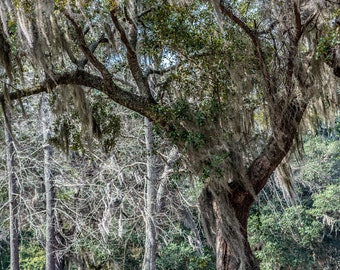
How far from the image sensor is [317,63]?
11.9 feet

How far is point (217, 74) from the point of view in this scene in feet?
13.5

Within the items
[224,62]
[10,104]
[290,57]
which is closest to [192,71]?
[224,62]

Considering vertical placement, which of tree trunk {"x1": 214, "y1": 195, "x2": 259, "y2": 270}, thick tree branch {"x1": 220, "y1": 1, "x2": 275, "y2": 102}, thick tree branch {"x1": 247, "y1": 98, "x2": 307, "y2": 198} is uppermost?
thick tree branch {"x1": 220, "y1": 1, "x2": 275, "y2": 102}

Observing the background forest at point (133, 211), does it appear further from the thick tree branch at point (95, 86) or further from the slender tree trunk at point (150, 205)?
the thick tree branch at point (95, 86)

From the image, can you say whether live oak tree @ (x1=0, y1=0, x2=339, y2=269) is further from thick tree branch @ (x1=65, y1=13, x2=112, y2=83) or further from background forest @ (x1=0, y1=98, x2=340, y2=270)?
background forest @ (x1=0, y1=98, x2=340, y2=270)

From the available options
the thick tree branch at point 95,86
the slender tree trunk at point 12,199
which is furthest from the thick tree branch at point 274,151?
the slender tree trunk at point 12,199

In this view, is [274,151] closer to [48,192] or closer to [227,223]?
[227,223]

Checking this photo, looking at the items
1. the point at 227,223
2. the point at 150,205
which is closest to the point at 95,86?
the point at 227,223

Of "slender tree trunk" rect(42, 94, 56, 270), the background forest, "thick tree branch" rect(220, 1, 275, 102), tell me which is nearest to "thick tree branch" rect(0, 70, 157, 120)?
the background forest

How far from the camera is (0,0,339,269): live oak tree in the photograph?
368cm

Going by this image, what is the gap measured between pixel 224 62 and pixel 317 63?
2.87 ft

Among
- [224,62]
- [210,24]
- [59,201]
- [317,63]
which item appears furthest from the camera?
[59,201]

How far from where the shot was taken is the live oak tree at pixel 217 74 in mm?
3676

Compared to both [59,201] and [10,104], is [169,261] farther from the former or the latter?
[10,104]
